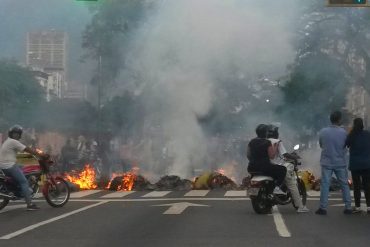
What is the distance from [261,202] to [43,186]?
14.2ft

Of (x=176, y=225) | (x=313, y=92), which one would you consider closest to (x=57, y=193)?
(x=176, y=225)

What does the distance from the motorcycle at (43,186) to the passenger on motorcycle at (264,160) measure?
3935 mm

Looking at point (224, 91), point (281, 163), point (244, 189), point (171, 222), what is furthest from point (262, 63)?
point (171, 222)

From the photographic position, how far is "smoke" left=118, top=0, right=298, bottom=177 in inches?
869

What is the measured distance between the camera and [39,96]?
49.6m

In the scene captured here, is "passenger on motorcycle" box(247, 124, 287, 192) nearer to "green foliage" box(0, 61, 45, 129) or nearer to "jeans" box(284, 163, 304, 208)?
"jeans" box(284, 163, 304, 208)

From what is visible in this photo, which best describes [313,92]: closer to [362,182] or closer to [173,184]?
[173,184]

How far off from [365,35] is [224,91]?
11210 mm

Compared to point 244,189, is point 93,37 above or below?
above

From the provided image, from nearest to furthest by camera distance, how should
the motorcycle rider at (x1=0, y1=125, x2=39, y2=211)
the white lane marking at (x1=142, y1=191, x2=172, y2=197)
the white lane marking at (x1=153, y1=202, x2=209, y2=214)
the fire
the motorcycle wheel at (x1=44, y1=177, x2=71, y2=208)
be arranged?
the white lane marking at (x1=153, y1=202, x2=209, y2=214) → the motorcycle rider at (x1=0, y1=125, x2=39, y2=211) → the motorcycle wheel at (x1=44, y1=177, x2=71, y2=208) → the white lane marking at (x1=142, y1=191, x2=172, y2=197) → the fire

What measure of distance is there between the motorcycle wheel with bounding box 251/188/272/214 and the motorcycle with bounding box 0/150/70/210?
3.97 meters

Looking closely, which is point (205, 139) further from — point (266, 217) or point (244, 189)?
point (266, 217)

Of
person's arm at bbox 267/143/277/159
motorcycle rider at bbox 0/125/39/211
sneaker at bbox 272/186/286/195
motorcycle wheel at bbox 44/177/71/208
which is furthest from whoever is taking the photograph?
motorcycle wheel at bbox 44/177/71/208

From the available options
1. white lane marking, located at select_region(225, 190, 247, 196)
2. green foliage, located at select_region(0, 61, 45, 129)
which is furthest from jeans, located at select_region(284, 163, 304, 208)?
green foliage, located at select_region(0, 61, 45, 129)
